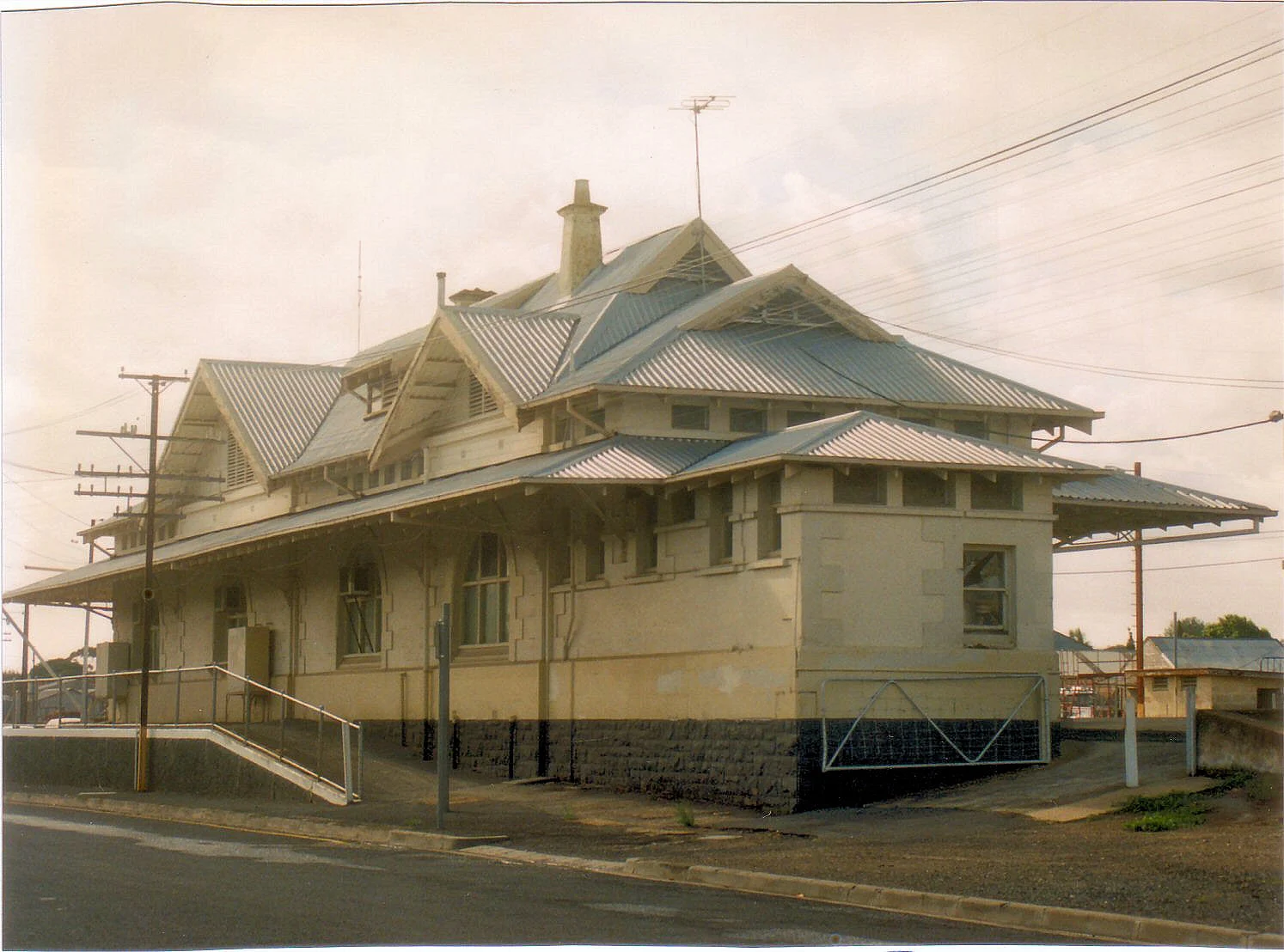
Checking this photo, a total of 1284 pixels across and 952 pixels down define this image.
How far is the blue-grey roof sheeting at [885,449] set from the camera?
22000mm

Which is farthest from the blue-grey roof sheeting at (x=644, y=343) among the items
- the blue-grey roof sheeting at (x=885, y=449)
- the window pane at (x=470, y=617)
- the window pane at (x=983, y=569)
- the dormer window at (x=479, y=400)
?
the window pane at (x=983, y=569)

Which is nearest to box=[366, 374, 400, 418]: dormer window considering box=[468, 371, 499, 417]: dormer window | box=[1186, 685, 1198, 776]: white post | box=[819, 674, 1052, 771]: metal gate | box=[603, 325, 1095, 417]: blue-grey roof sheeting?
box=[468, 371, 499, 417]: dormer window

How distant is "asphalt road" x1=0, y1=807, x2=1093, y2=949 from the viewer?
11.9 m

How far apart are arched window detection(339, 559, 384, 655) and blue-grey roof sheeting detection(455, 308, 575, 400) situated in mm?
6270

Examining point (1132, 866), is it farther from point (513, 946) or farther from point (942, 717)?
point (942, 717)

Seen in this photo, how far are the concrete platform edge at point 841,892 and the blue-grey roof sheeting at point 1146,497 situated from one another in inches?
430

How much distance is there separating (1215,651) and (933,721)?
61.6 meters

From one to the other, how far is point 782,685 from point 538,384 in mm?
8093

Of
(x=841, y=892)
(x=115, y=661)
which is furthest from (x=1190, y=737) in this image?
(x=115, y=661)

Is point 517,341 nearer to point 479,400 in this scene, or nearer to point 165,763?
point 479,400

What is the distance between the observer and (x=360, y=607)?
1341 inches

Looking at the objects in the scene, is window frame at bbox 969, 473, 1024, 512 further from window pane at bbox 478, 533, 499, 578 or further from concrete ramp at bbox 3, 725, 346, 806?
concrete ramp at bbox 3, 725, 346, 806

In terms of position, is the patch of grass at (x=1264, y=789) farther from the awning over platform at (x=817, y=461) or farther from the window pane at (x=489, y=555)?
the window pane at (x=489, y=555)

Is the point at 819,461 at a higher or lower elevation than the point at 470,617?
higher
